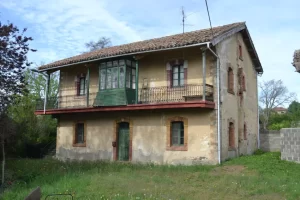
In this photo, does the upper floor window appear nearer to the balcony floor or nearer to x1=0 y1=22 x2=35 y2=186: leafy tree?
the balcony floor

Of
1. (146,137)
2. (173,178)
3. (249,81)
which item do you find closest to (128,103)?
(146,137)

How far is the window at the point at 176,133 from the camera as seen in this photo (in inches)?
684

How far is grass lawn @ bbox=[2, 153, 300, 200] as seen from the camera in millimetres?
10539

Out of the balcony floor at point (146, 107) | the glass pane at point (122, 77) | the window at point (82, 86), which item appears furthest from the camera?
the window at point (82, 86)

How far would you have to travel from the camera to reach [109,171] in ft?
49.5

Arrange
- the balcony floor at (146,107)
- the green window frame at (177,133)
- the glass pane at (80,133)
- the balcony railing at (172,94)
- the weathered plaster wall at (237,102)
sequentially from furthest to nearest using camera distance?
the glass pane at (80,133)
the weathered plaster wall at (237,102)
the green window frame at (177,133)
the balcony railing at (172,94)
the balcony floor at (146,107)

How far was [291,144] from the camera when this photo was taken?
16.4m

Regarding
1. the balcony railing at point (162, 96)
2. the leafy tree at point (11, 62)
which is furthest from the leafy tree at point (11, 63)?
the balcony railing at point (162, 96)

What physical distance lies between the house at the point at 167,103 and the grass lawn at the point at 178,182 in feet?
7.32

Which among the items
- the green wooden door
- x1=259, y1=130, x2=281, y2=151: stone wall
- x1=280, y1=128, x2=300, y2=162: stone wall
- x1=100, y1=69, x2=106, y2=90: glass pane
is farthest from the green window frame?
x1=259, y1=130, x2=281, y2=151: stone wall

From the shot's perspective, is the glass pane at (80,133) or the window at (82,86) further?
the window at (82,86)

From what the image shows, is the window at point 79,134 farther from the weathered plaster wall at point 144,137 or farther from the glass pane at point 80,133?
the weathered plaster wall at point 144,137

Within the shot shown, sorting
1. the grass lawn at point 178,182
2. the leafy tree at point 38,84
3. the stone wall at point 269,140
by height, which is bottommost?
the grass lawn at point 178,182

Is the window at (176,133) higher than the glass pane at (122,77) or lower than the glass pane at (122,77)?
lower
